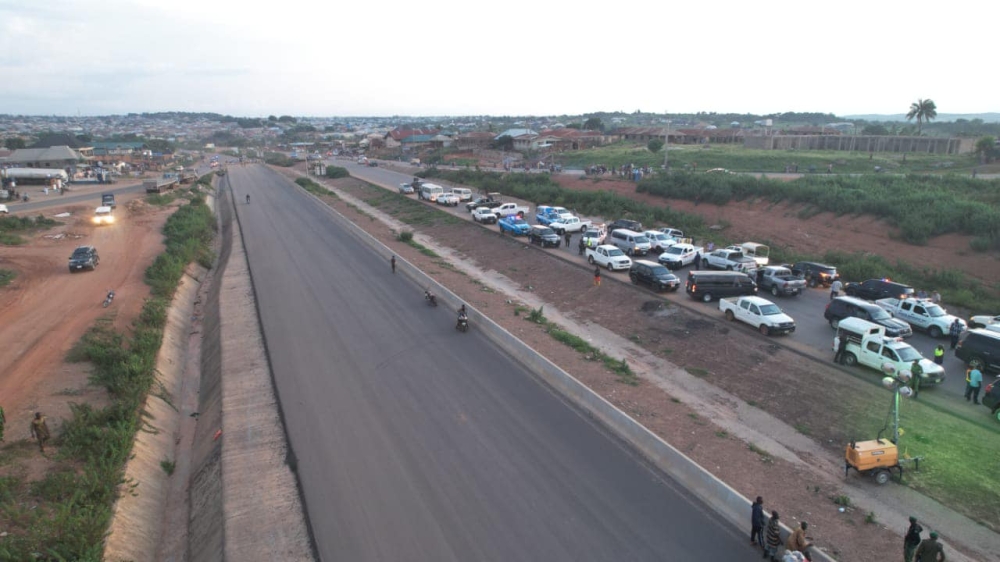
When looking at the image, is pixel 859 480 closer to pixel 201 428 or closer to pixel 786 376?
pixel 786 376

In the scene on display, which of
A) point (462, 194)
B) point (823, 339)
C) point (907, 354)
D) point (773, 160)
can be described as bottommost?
point (823, 339)

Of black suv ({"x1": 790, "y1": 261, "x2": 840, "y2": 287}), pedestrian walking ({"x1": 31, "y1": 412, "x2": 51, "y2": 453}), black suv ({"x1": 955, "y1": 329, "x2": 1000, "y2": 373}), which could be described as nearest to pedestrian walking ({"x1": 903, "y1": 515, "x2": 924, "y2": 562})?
black suv ({"x1": 955, "y1": 329, "x2": 1000, "y2": 373})

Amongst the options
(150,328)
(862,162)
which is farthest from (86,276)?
(862,162)

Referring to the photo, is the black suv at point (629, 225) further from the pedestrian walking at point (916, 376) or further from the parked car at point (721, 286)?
the pedestrian walking at point (916, 376)

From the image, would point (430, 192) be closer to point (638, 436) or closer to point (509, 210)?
point (509, 210)

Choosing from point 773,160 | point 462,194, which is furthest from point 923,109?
point 462,194

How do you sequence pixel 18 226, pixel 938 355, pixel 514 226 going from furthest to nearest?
pixel 18 226 < pixel 514 226 < pixel 938 355
